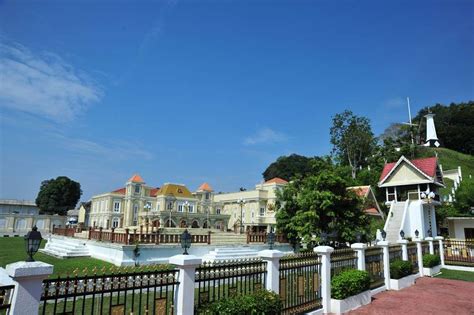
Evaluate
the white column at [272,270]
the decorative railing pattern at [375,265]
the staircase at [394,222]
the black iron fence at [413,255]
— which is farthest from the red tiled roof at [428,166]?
the white column at [272,270]

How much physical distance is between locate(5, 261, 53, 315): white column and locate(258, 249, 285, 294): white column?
15.5 feet

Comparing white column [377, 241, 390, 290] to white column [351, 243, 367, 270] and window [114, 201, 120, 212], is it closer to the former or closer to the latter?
white column [351, 243, 367, 270]

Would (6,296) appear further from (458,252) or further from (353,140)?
(353,140)

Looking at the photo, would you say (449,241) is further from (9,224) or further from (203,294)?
(9,224)

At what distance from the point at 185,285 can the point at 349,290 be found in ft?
19.3

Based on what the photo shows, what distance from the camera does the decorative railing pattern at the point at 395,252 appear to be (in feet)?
44.7

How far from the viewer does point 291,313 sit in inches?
305

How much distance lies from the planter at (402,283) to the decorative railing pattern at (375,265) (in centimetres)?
54

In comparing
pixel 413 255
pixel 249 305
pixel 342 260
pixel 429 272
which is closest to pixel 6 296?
pixel 249 305

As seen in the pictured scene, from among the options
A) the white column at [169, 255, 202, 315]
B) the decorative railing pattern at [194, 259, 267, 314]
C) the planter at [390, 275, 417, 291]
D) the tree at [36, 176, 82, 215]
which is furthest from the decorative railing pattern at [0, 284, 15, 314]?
the tree at [36, 176, 82, 215]

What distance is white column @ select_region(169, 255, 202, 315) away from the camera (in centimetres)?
564

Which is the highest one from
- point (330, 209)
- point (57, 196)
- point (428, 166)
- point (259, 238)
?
point (428, 166)

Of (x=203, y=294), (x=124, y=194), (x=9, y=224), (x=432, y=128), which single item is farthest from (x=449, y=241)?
(x=9, y=224)

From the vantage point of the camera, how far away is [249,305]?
614 cm
